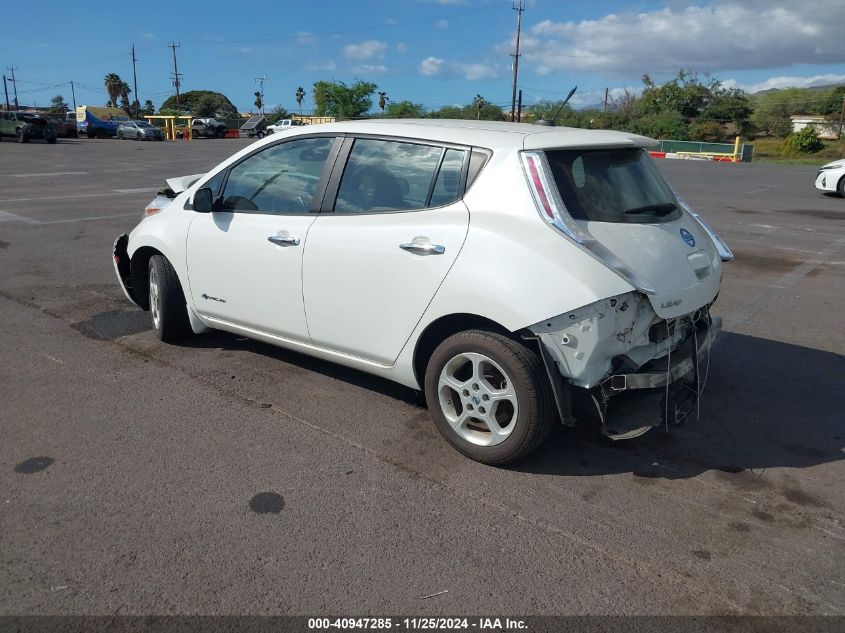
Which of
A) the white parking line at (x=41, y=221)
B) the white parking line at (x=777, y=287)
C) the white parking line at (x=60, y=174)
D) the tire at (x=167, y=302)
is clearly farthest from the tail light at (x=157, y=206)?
the white parking line at (x=60, y=174)

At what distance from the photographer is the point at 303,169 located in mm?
4488

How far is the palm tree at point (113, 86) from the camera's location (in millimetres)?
106812

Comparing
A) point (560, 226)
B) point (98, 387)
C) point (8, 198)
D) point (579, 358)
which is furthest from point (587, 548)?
point (8, 198)

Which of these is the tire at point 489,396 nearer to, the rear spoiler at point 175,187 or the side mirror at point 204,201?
the side mirror at point 204,201

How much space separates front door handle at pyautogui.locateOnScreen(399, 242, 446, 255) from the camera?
3680 mm

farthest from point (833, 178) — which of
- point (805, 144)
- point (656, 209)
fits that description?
point (805, 144)

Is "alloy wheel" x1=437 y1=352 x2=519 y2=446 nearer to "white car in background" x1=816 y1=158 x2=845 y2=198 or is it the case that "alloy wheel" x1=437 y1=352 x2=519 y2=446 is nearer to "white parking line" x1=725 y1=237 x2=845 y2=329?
"white parking line" x1=725 y1=237 x2=845 y2=329

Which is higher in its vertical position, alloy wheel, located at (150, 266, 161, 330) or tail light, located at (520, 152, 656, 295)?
tail light, located at (520, 152, 656, 295)

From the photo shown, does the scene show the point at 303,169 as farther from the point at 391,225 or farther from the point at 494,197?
the point at 494,197

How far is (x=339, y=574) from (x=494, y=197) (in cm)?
200

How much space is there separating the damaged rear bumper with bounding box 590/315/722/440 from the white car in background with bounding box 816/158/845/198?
16.8m

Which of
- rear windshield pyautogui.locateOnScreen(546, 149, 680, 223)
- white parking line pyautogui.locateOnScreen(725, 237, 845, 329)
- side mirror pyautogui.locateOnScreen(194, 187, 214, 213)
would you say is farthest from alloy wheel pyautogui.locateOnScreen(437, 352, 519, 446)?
white parking line pyautogui.locateOnScreen(725, 237, 845, 329)

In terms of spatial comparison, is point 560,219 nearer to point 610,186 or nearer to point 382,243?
point 610,186

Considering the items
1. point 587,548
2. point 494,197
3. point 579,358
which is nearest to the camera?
point 587,548
